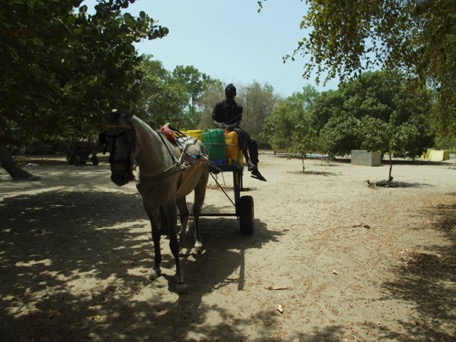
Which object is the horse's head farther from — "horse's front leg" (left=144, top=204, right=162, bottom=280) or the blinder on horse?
"horse's front leg" (left=144, top=204, right=162, bottom=280)

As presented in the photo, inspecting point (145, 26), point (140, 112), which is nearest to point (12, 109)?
point (140, 112)

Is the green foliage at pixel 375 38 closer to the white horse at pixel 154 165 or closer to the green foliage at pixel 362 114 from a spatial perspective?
the white horse at pixel 154 165

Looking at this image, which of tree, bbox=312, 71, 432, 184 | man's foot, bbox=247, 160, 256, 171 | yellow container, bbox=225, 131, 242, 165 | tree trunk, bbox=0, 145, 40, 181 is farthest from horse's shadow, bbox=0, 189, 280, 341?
tree, bbox=312, 71, 432, 184

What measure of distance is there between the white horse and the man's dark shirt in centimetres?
202

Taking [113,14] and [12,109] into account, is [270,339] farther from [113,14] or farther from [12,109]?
[12,109]

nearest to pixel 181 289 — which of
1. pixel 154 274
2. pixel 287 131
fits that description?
pixel 154 274

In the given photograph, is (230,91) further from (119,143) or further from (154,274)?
(154,274)

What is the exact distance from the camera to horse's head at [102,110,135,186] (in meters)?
4.07

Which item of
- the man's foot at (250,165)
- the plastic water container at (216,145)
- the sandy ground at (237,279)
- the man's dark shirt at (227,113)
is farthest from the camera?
the man's dark shirt at (227,113)

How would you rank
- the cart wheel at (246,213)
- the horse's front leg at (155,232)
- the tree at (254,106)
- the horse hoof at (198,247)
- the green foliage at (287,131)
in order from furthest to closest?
the tree at (254,106) < the green foliage at (287,131) < the cart wheel at (246,213) < the horse hoof at (198,247) < the horse's front leg at (155,232)

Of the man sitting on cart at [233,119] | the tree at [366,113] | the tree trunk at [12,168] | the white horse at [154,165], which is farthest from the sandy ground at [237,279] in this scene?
the tree at [366,113]

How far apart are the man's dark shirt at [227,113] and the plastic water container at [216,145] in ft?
2.72

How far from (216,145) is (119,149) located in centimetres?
→ 322

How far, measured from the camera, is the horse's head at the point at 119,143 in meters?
4.07
